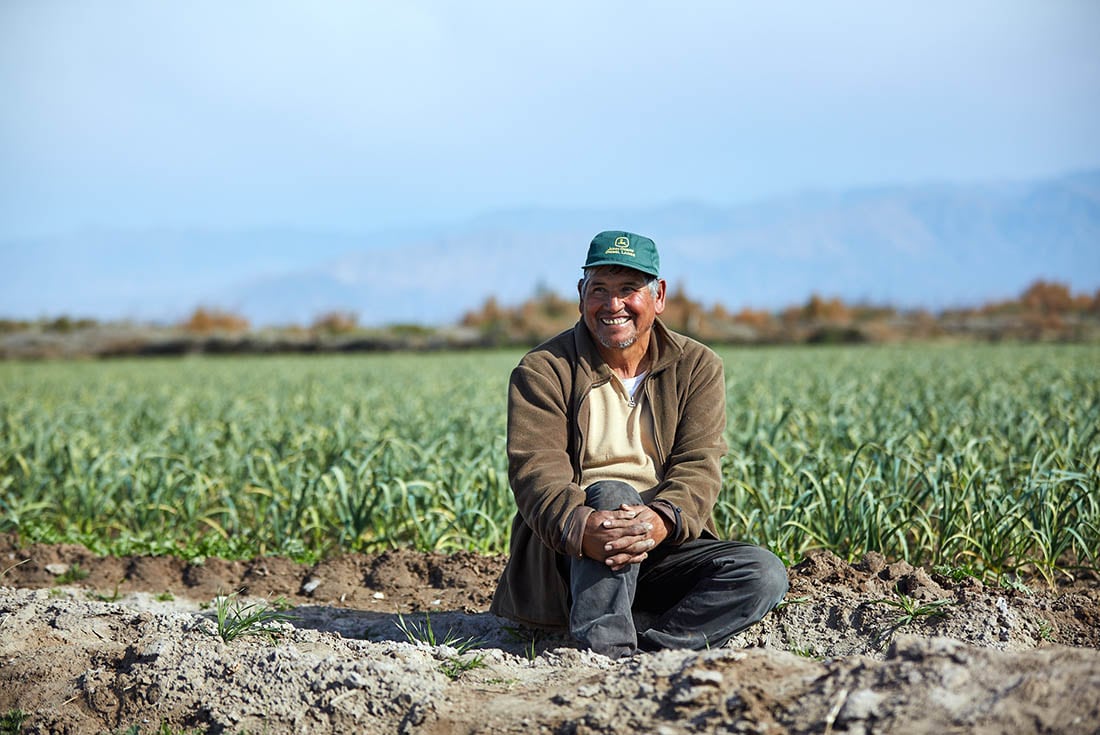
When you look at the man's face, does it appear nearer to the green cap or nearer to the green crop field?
the green cap

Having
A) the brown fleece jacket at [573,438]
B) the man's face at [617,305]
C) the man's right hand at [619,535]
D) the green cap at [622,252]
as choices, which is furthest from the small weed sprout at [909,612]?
the green cap at [622,252]

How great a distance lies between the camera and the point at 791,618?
3979 millimetres

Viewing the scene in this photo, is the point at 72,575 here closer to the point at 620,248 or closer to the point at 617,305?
the point at 617,305

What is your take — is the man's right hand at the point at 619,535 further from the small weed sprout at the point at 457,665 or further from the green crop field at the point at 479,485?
the green crop field at the point at 479,485

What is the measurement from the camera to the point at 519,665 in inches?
138

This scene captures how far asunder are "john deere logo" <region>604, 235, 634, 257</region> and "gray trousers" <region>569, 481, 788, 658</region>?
0.85 m

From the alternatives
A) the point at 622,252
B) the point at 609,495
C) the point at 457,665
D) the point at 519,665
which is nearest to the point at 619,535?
the point at 609,495

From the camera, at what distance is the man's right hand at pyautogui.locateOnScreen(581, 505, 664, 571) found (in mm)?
3447

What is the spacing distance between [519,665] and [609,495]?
68cm

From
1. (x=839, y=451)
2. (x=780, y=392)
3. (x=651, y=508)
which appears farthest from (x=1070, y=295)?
(x=651, y=508)

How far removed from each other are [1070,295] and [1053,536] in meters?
65.7

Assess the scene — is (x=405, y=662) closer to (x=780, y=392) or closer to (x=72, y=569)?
(x=72, y=569)

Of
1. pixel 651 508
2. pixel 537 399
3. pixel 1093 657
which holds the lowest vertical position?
pixel 1093 657

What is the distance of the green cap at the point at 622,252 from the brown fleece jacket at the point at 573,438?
12.1 inches
